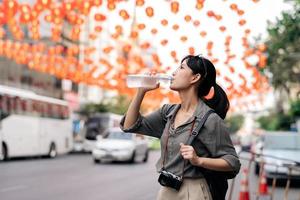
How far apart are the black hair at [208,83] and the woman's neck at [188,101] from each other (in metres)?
0.06

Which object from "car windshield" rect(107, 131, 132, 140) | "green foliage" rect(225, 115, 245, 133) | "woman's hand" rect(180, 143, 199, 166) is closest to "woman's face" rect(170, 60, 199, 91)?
"woman's hand" rect(180, 143, 199, 166)

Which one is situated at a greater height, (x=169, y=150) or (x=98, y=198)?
(x=169, y=150)

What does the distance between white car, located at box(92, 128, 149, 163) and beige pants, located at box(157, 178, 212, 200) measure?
2280cm

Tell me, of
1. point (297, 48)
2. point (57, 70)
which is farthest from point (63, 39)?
point (297, 48)

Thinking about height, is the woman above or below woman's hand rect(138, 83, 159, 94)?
below

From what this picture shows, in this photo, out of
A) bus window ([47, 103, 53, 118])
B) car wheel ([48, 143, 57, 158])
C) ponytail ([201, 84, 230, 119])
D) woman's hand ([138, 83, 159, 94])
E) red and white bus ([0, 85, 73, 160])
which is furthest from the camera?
car wheel ([48, 143, 57, 158])

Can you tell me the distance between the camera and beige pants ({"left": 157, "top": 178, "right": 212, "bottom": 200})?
3.70 m

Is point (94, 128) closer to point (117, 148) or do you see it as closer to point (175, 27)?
point (117, 148)

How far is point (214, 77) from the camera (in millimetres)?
3965

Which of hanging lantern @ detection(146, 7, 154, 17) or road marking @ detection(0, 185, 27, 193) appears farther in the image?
hanging lantern @ detection(146, 7, 154, 17)

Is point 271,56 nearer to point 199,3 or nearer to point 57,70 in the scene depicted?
point 199,3

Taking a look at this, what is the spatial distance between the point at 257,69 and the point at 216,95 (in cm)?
2334

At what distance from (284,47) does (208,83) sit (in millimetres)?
19929

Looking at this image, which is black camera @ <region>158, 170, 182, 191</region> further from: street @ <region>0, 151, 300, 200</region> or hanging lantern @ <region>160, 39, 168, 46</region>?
hanging lantern @ <region>160, 39, 168, 46</region>
